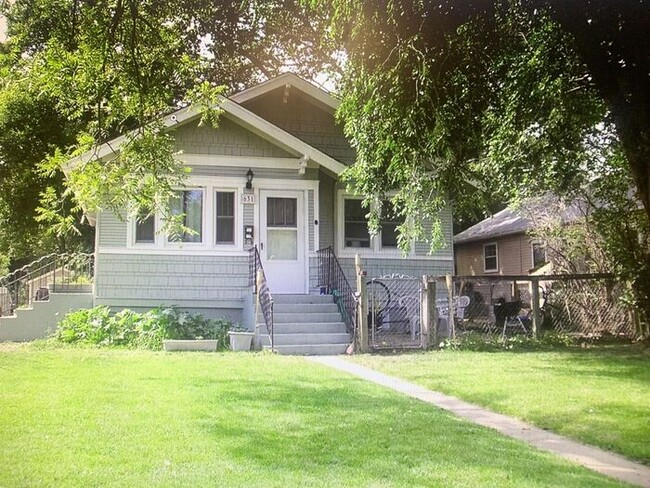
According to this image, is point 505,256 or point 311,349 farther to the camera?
point 505,256

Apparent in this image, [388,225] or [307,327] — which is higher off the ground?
[388,225]

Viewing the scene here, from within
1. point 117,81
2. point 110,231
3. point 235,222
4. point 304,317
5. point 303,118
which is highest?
point 303,118

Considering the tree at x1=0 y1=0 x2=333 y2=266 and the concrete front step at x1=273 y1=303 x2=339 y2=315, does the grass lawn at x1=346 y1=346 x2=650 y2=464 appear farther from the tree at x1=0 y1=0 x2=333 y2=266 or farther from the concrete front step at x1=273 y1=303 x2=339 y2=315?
the tree at x1=0 y1=0 x2=333 y2=266

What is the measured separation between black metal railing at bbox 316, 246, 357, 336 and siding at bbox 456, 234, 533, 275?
1123 centimetres

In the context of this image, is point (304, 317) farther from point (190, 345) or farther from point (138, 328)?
point (138, 328)

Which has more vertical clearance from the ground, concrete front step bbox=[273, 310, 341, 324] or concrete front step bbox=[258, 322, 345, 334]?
concrete front step bbox=[273, 310, 341, 324]

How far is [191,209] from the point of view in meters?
13.9

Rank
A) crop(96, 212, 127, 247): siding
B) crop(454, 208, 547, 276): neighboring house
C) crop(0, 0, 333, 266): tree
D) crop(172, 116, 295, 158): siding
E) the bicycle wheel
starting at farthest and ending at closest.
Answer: crop(454, 208, 547, 276): neighboring house
crop(172, 116, 295, 158): siding
crop(96, 212, 127, 247): siding
the bicycle wheel
crop(0, 0, 333, 266): tree

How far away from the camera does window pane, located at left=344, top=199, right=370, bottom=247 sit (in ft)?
49.9

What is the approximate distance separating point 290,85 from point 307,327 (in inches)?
268

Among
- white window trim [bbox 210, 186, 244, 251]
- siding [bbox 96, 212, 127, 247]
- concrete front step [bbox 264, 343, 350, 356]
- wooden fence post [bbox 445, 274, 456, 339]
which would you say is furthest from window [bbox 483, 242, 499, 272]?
siding [bbox 96, 212, 127, 247]

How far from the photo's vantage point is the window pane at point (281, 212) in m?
14.3

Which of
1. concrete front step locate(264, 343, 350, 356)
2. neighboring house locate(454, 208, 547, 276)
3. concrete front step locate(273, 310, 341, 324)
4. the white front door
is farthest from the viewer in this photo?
neighboring house locate(454, 208, 547, 276)

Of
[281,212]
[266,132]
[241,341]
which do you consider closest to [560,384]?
[241,341]
